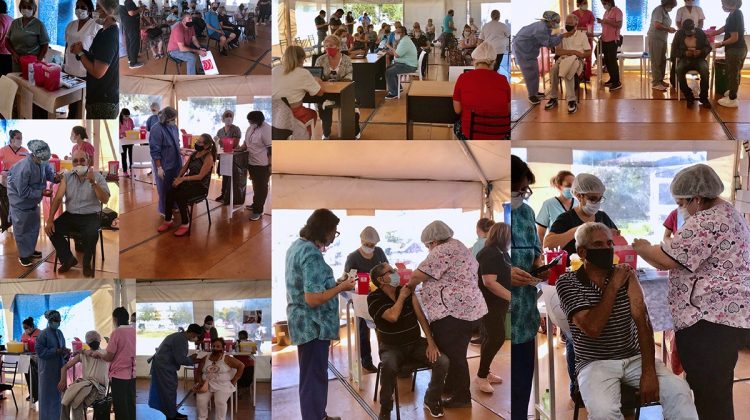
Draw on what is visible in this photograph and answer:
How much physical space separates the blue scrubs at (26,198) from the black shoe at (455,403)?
1822mm

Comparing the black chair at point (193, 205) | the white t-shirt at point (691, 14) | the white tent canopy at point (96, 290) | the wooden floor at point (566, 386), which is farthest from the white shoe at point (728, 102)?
the white tent canopy at point (96, 290)

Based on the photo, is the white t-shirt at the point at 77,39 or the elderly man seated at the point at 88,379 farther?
the elderly man seated at the point at 88,379

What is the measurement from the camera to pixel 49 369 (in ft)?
13.6

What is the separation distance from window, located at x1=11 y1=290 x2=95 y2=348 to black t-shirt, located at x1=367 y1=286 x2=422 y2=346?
1213 mm

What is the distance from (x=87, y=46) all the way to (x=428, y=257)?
5.35ft

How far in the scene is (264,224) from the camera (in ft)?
12.8

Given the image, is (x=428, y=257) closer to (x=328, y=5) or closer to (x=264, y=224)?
(x=264, y=224)

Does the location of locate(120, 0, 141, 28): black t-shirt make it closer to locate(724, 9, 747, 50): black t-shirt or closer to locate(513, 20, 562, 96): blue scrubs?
locate(513, 20, 562, 96): blue scrubs

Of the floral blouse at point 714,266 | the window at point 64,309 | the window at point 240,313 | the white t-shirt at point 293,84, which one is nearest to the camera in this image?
the floral blouse at point 714,266

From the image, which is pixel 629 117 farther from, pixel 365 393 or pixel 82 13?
pixel 82 13

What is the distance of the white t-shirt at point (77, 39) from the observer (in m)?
3.90

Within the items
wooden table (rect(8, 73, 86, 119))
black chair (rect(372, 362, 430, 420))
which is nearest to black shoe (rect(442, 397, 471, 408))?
black chair (rect(372, 362, 430, 420))

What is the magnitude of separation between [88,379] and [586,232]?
7.13 feet

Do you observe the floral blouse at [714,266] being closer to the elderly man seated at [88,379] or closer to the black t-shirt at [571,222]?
the black t-shirt at [571,222]
